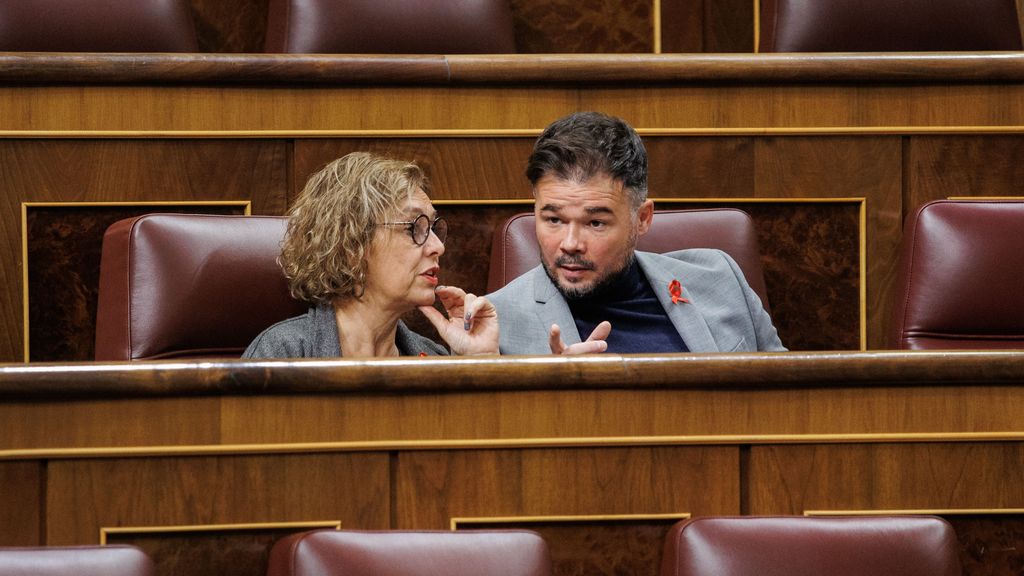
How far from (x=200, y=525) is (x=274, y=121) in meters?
0.33

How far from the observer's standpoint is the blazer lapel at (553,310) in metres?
0.63

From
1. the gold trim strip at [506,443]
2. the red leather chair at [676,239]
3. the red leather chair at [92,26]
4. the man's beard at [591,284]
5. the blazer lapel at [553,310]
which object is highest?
the red leather chair at [92,26]

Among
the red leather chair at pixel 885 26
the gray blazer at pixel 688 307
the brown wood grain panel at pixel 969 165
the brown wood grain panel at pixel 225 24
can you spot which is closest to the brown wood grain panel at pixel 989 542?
the gray blazer at pixel 688 307

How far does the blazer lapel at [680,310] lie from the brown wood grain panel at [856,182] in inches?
3.5

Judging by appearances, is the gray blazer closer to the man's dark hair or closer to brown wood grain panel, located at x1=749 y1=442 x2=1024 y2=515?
the man's dark hair

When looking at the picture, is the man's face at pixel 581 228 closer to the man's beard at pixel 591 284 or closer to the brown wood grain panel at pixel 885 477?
the man's beard at pixel 591 284

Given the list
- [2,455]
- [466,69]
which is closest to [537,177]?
[466,69]

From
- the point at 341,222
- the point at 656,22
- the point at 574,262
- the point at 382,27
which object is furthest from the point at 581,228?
the point at 656,22

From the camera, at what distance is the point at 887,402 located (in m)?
0.44

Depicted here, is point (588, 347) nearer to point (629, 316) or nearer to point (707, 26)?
point (629, 316)

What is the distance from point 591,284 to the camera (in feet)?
2.12

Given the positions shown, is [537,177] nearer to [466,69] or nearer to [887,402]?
[466,69]

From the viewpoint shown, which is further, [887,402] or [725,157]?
[725,157]

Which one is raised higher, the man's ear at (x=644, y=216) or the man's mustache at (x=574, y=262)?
the man's ear at (x=644, y=216)
